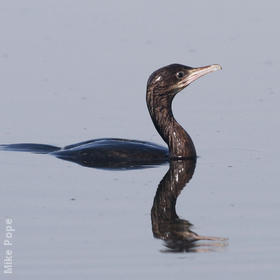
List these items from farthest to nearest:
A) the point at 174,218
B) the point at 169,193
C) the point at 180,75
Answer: the point at 180,75 → the point at 169,193 → the point at 174,218

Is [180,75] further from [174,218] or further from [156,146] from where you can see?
[174,218]

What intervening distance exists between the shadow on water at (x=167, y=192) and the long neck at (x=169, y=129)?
15 cm

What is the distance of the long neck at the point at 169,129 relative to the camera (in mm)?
14867

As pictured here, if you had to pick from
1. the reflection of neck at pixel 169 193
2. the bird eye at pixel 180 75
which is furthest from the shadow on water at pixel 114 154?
the bird eye at pixel 180 75

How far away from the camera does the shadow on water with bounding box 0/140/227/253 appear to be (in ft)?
35.7

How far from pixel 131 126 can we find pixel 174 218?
4.78m

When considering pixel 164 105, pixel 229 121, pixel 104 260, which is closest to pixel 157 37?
pixel 229 121

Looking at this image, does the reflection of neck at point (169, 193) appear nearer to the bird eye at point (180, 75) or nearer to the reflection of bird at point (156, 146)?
the reflection of bird at point (156, 146)

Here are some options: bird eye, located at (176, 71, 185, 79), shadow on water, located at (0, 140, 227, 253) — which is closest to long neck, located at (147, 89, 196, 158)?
shadow on water, located at (0, 140, 227, 253)

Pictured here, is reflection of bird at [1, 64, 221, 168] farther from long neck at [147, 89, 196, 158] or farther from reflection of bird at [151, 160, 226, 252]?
reflection of bird at [151, 160, 226, 252]

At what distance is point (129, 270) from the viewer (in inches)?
393

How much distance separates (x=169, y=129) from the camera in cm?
1497

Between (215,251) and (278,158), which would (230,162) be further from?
(215,251)

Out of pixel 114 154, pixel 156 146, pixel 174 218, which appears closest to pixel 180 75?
pixel 156 146
